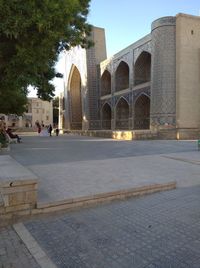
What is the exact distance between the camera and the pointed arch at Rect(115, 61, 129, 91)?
94.0ft

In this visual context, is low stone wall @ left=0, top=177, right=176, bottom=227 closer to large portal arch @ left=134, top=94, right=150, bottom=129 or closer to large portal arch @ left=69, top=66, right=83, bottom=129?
large portal arch @ left=134, top=94, right=150, bottom=129

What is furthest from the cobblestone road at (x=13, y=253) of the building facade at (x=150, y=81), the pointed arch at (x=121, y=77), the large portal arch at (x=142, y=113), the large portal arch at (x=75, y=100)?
the large portal arch at (x=75, y=100)

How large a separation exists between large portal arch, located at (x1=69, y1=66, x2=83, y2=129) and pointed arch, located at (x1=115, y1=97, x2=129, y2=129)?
9611 mm

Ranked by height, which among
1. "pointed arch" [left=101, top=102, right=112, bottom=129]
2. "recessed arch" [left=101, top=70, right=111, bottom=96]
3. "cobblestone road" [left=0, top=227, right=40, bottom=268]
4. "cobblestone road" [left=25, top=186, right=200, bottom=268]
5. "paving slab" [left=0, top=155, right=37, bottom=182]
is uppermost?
"recessed arch" [left=101, top=70, right=111, bottom=96]

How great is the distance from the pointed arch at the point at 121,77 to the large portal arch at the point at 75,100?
9.77 m

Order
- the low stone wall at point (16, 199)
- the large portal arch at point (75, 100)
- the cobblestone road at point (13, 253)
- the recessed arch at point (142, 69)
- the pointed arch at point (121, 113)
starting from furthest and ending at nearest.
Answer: the large portal arch at point (75, 100) < the pointed arch at point (121, 113) < the recessed arch at point (142, 69) < the low stone wall at point (16, 199) < the cobblestone road at point (13, 253)

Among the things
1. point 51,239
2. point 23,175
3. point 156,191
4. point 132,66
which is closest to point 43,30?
point 23,175

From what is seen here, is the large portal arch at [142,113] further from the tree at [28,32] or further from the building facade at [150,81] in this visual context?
the tree at [28,32]

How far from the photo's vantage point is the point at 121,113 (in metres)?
29.1

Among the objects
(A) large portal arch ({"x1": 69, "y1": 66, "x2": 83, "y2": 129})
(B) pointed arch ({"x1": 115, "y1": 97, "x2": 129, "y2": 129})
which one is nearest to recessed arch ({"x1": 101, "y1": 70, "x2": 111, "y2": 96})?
(B) pointed arch ({"x1": 115, "y1": 97, "x2": 129, "y2": 129})

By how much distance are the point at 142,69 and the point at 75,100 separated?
14302 mm

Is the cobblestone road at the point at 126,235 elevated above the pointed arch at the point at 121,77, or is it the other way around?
the pointed arch at the point at 121,77

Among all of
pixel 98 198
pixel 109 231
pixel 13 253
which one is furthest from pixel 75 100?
pixel 13 253

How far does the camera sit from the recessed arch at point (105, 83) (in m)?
31.1
